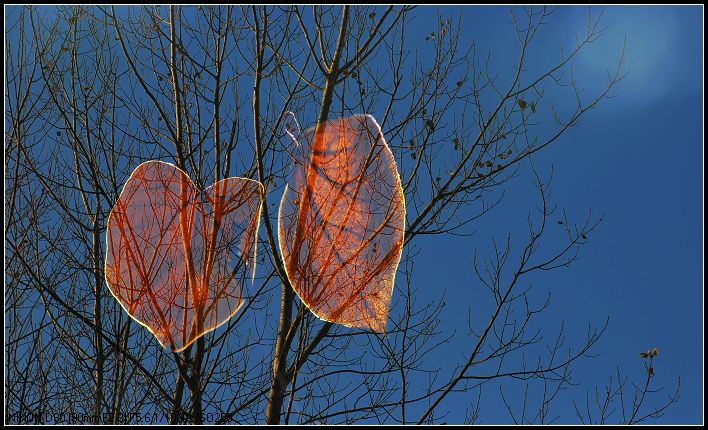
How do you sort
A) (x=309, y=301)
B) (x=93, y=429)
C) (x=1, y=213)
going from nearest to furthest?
(x=93, y=429), (x=309, y=301), (x=1, y=213)

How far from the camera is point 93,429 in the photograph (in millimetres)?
3918

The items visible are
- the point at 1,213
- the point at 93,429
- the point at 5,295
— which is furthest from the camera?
the point at 5,295

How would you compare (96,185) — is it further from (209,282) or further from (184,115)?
(209,282)

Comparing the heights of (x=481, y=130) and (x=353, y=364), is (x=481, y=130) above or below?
above

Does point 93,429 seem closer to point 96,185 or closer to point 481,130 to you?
point 96,185

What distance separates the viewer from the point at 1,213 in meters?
4.88

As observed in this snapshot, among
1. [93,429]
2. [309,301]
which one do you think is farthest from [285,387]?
[93,429]

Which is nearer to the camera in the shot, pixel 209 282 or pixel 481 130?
pixel 209 282

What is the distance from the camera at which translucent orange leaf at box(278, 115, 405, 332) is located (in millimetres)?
4297

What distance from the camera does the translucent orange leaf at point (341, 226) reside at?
4.30 m

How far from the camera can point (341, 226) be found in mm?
4301

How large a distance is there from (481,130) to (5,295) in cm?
388

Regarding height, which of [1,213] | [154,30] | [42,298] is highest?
[154,30]

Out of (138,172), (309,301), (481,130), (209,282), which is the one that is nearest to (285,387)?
(309,301)
